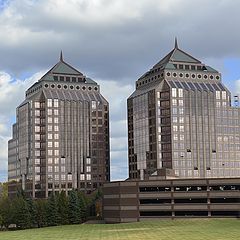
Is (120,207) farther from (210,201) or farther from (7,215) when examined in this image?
(7,215)

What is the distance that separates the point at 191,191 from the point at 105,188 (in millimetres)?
29565

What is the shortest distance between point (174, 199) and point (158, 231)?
3157 cm

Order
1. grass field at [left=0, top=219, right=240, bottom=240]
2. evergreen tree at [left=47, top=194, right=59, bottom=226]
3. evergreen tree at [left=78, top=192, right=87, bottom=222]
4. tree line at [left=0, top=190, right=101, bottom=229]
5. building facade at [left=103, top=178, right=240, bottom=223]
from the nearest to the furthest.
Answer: grass field at [left=0, top=219, right=240, bottom=240]
building facade at [left=103, top=178, right=240, bottom=223]
evergreen tree at [left=47, top=194, right=59, bottom=226]
tree line at [left=0, top=190, right=101, bottom=229]
evergreen tree at [left=78, top=192, right=87, bottom=222]

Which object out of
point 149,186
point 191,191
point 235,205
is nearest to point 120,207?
point 149,186

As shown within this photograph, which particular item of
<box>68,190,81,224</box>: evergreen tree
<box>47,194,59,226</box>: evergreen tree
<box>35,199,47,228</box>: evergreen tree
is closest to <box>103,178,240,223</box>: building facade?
<box>68,190,81,224</box>: evergreen tree

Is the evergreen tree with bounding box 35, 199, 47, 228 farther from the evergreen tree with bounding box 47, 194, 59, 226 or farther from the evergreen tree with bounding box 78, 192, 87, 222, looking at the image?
the evergreen tree with bounding box 78, 192, 87, 222

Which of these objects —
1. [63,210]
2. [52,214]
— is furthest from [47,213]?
[63,210]

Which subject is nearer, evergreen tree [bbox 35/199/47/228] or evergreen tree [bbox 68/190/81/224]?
evergreen tree [bbox 35/199/47/228]

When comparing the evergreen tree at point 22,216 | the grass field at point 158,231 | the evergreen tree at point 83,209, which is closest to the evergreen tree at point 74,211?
the evergreen tree at point 83,209

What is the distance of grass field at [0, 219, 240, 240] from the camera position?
423ft

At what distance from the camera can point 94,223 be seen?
186000 mm

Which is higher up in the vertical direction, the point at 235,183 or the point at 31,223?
the point at 235,183

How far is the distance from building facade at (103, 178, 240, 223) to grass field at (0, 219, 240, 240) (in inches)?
176

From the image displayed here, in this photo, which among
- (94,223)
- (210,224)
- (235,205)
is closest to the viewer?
(210,224)
